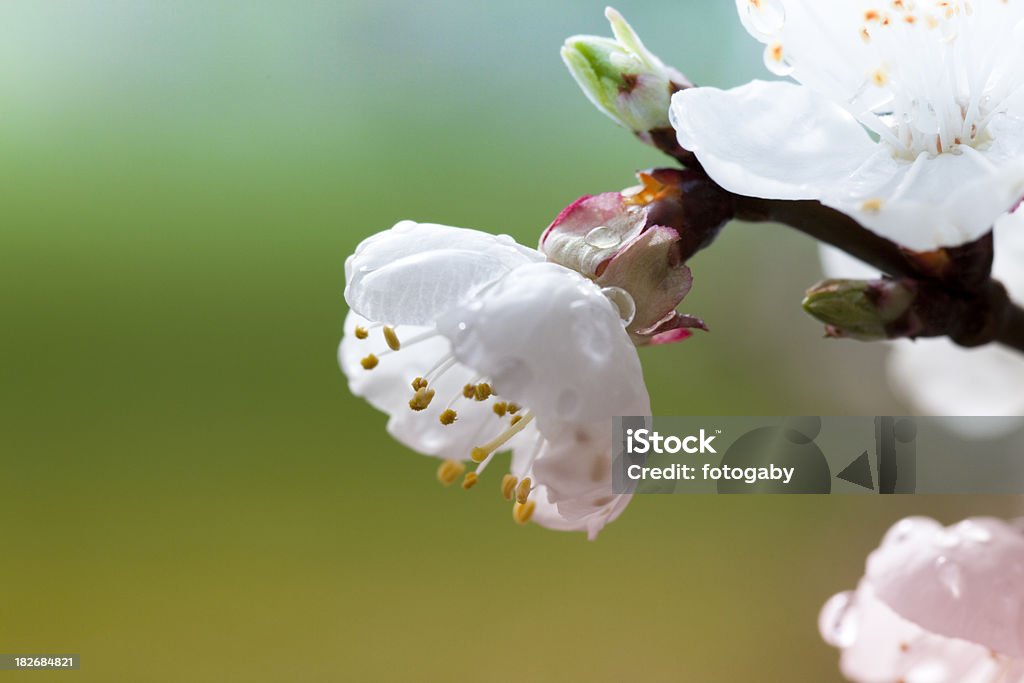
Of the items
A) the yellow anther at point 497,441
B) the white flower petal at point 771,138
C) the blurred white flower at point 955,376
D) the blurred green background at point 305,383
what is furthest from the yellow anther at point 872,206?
the blurred green background at point 305,383

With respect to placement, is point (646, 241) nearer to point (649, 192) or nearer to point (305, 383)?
point (649, 192)

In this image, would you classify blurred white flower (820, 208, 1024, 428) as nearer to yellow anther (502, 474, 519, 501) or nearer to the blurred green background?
yellow anther (502, 474, 519, 501)

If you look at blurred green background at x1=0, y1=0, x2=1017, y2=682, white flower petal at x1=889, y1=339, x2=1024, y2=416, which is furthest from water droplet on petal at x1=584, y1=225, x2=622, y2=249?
blurred green background at x1=0, y1=0, x2=1017, y2=682

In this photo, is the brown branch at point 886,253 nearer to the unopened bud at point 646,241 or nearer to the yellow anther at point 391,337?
the unopened bud at point 646,241

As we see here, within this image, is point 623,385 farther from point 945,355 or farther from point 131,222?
point 131,222

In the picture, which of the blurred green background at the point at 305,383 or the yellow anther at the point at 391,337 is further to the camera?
the blurred green background at the point at 305,383

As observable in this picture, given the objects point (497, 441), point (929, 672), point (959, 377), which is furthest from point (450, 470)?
point (959, 377)
